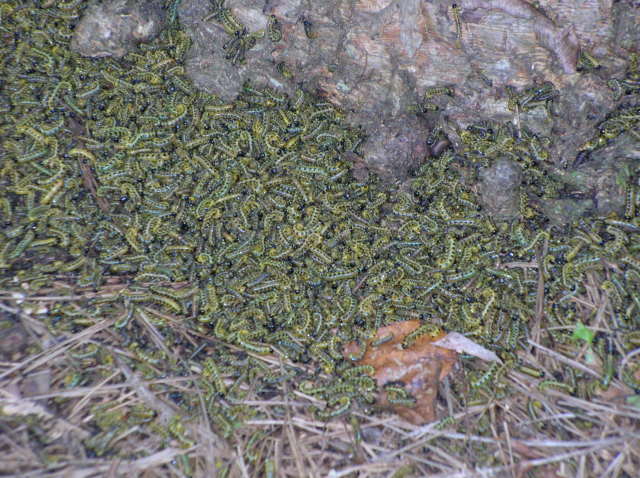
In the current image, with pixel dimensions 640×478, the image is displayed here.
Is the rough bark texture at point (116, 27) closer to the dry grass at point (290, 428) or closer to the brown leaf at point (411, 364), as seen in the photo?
the dry grass at point (290, 428)

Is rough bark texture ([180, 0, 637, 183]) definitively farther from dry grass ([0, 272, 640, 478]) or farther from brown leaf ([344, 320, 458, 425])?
dry grass ([0, 272, 640, 478])

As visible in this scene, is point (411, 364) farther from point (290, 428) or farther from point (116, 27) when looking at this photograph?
point (116, 27)

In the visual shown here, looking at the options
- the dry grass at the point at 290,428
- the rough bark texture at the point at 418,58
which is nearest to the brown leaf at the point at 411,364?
the dry grass at the point at 290,428

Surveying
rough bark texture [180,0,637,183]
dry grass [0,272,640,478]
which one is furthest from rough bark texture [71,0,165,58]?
dry grass [0,272,640,478]

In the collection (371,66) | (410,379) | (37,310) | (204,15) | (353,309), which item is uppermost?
(204,15)

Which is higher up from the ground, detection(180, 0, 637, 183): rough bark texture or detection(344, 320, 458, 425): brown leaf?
detection(180, 0, 637, 183): rough bark texture

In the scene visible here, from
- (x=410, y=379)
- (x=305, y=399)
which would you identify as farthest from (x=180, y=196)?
(x=410, y=379)

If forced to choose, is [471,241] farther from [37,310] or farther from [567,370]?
[37,310]
